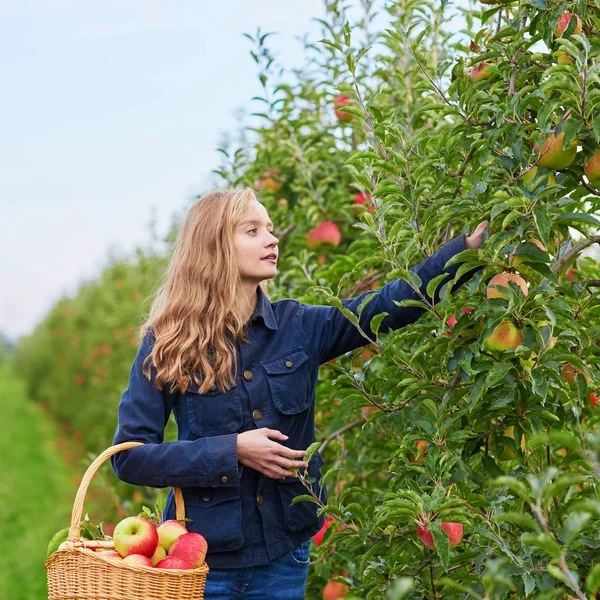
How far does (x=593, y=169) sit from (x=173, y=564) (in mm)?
1164

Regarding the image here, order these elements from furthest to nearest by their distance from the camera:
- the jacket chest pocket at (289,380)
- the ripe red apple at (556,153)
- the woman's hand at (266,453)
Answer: the jacket chest pocket at (289,380) < the woman's hand at (266,453) < the ripe red apple at (556,153)

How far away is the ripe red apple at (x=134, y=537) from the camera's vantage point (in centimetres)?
182

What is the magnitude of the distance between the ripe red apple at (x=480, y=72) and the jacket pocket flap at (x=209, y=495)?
43.8 inches

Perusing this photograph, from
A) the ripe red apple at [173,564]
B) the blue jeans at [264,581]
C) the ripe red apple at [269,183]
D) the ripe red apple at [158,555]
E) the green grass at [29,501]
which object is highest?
the ripe red apple at [269,183]

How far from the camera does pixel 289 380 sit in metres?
2.17

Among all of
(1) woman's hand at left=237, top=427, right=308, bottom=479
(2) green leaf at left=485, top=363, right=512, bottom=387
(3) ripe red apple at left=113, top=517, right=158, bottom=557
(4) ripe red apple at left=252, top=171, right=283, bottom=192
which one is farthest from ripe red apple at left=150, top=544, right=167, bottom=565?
(4) ripe red apple at left=252, top=171, right=283, bottom=192

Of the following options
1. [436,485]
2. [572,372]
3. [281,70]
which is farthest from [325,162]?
[436,485]

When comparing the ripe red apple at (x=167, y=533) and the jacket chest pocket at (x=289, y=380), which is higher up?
the jacket chest pocket at (x=289, y=380)

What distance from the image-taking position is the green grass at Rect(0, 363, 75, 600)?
19.4 feet

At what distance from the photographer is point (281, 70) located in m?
3.56

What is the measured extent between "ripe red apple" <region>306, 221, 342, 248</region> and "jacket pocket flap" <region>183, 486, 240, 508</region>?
4.24 ft

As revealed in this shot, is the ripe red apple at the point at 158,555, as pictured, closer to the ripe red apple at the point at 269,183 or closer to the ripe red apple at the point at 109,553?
the ripe red apple at the point at 109,553

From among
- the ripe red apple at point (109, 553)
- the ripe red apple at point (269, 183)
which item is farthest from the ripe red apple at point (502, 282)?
the ripe red apple at point (269, 183)

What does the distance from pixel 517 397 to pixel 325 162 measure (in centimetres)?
179
